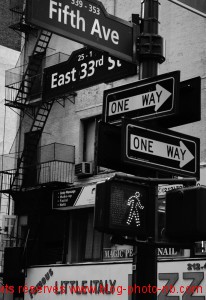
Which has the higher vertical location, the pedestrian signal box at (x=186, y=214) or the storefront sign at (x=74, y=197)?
the storefront sign at (x=74, y=197)

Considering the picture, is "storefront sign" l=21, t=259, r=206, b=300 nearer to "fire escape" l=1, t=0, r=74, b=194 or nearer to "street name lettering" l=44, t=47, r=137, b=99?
"fire escape" l=1, t=0, r=74, b=194

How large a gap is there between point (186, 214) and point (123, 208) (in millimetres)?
619

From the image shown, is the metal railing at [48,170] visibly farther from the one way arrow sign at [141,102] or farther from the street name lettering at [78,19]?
the street name lettering at [78,19]

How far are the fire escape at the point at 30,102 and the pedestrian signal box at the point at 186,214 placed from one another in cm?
1755

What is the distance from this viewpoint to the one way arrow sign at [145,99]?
705cm

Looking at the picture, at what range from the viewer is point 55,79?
9.54m

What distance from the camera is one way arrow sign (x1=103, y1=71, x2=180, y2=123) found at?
7055 mm

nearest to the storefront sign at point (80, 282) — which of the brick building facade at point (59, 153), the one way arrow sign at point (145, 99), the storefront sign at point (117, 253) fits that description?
the brick building facade at point (59, 153)

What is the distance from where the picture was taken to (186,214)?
6141mm

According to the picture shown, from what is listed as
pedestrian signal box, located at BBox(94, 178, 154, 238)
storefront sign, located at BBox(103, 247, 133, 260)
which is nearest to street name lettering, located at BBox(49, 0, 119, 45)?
pedestrian signal box, located at BBox(94, 178, 154, 238)

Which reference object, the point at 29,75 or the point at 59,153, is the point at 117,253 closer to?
the point at 59,153

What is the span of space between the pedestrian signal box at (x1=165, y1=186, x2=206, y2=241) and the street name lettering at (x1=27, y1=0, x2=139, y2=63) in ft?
6.79

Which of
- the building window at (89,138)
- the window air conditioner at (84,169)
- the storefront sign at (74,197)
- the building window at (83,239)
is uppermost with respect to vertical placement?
the building window at (89,138)

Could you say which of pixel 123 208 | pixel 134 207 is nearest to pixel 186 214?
pixel 134 207
